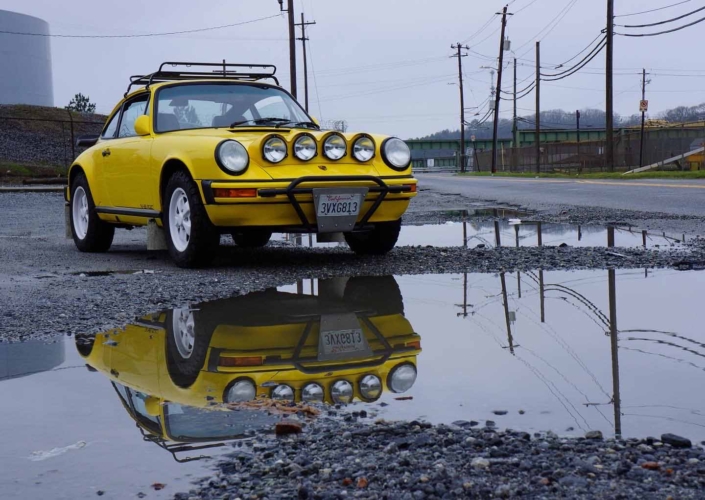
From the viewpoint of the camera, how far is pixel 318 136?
7.04 metres

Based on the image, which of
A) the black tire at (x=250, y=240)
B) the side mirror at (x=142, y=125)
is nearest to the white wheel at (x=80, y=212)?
the black tire at (x=250, y=240)

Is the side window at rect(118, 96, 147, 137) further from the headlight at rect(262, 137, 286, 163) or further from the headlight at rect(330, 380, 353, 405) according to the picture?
the headlight at rect(330, 380, 353, 405)

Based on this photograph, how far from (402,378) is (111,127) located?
6559 mm

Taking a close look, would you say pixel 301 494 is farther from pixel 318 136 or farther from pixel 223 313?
pixel 318 136

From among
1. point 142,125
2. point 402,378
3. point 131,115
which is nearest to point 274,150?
point 142,125

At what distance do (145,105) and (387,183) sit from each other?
270 centimetres

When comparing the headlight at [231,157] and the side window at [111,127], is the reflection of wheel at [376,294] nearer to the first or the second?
the headlight at [231,157]

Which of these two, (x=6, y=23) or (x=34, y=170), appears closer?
(x=34, y=170)

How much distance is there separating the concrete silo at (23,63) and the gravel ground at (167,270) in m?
51.7

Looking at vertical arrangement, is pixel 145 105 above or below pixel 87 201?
above

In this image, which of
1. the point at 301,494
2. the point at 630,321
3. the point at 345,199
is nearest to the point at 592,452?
the point at 301,494

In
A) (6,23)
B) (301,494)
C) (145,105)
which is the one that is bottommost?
(301,494)

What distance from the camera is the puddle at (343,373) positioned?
8.90ft

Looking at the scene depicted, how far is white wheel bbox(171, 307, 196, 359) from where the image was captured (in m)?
4.09
